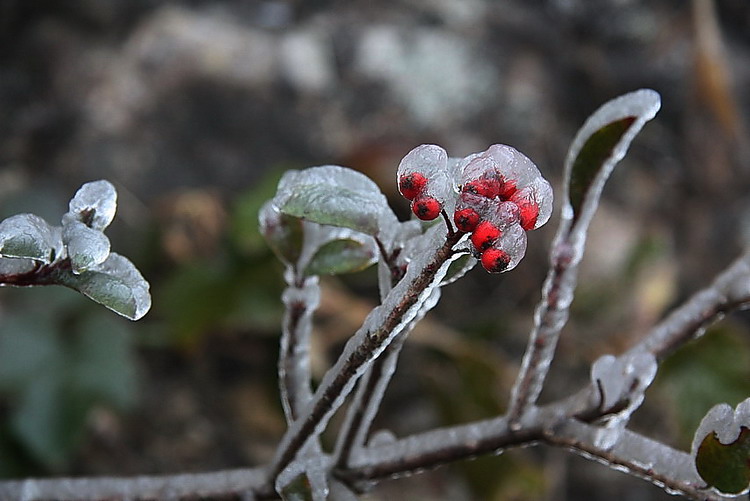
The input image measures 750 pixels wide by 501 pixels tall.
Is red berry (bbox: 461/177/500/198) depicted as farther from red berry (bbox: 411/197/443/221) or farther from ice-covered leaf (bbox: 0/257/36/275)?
ice-covered leaf (bbox: 0/257/36/275)

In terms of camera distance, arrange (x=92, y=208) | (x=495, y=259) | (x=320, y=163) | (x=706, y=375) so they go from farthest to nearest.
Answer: (x=320, y=163), (x=706, y=375), (x=92, y=208), (x=495, y=259)

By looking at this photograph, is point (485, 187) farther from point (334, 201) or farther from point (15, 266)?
point (15, 266)

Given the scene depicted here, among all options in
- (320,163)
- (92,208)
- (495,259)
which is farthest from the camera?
(320,163)

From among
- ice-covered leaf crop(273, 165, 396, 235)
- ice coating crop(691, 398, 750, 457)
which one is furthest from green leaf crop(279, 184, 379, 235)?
ice coating crop(691, 398, 750, 457)

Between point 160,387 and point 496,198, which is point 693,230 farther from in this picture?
point 496,198

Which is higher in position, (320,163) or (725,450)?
(320,163)

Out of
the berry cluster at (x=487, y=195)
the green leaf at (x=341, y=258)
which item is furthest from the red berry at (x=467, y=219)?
the green leaf at (x=341, y=258)

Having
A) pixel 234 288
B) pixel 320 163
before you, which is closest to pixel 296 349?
pixel 234 288
